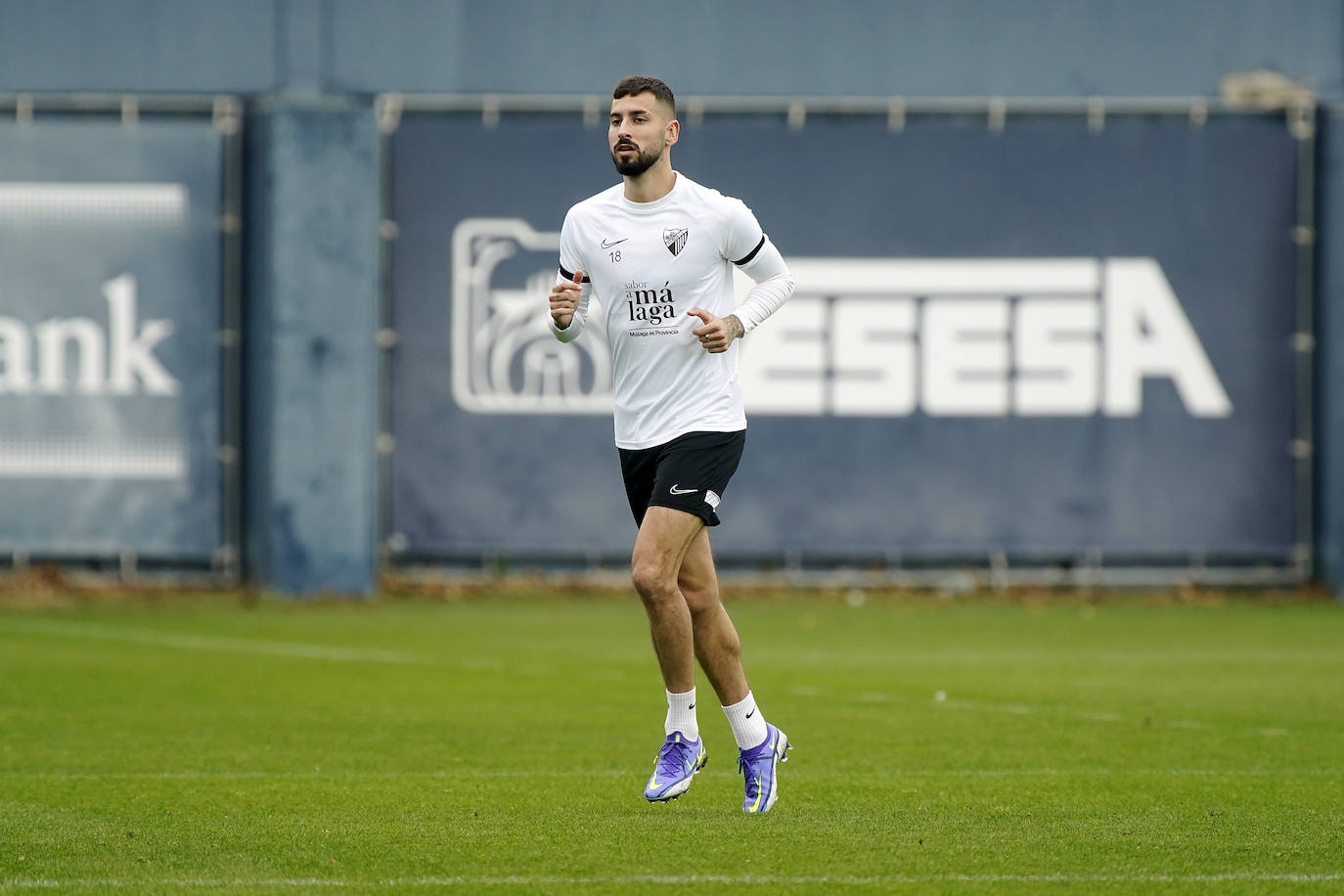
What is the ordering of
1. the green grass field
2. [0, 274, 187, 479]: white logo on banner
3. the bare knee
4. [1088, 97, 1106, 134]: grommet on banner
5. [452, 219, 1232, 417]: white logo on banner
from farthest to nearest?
[1088, 97, 1106, 134]: grommet on banner, [452, 219, 1232, 417]: white logo on banner, [0, 274, 187, 479]: white logo on banner, the bare knee, the green grass field

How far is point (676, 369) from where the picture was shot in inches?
287

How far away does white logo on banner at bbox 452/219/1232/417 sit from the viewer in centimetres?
1744

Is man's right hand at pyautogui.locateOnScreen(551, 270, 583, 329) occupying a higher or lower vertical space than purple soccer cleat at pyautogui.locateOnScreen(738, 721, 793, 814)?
higher

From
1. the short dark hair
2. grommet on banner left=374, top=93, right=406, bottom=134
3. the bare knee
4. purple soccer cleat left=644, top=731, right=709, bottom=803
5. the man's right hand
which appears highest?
grommet on banner left=374, top=93, right=406, bottom=134

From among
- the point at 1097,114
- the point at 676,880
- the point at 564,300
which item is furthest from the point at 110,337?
the point at 676,880

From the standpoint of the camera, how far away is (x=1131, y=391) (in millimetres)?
17516

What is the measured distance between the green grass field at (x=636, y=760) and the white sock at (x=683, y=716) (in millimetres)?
274

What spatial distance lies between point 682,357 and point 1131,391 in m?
11.0

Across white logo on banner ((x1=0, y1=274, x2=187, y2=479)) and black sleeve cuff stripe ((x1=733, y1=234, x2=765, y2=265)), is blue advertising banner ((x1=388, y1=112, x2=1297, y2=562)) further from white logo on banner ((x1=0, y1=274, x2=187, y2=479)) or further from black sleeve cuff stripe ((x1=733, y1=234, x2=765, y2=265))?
black sleeve cuff stripe ((x1=733, y1=234, x2=765, y2=265))

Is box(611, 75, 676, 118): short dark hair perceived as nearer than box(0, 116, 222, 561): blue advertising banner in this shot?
Yes

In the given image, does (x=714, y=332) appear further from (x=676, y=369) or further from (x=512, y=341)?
(x=512, y=341)

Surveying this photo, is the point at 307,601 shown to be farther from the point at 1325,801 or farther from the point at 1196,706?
the point at 1325,801

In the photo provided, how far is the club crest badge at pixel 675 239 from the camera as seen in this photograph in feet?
23.8

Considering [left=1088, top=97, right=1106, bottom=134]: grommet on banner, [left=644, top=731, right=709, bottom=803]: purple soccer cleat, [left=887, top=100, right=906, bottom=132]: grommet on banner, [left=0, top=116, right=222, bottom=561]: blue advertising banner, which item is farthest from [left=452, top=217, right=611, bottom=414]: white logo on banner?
[left=644, top=731, right=709, bottom=803]: purple soccer cleat
